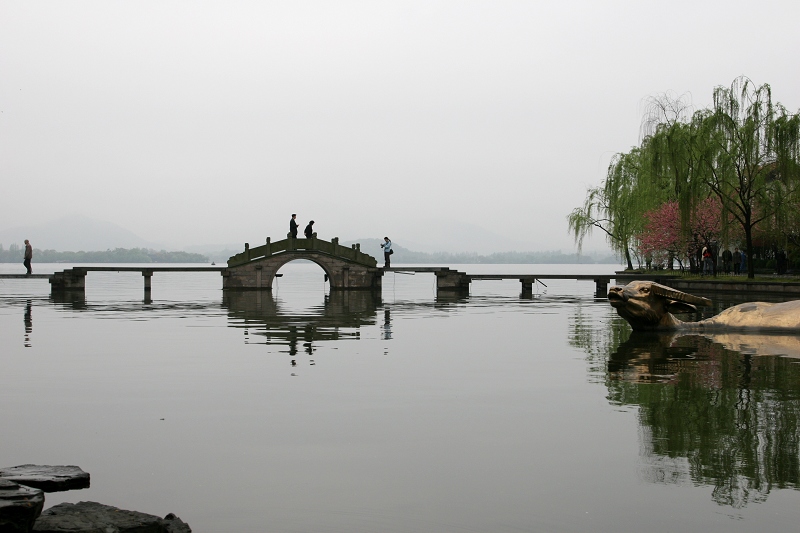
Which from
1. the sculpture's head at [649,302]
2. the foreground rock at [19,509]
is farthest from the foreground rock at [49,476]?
the sculpture's head at [649,302]

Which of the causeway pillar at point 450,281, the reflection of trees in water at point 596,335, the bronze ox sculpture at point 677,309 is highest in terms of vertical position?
the causeway pillar at point 450,281

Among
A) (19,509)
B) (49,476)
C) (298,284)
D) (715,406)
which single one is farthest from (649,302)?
(298,284)

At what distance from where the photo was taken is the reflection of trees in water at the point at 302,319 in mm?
17688

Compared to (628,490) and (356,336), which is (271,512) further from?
(356,336)

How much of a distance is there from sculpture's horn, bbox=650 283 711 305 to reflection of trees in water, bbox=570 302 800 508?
73cm

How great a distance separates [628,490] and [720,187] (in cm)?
3364

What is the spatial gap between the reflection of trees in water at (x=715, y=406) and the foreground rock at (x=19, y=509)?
166 inches

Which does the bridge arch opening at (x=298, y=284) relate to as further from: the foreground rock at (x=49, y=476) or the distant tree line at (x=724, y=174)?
the foreground rock at (x=49, y=476)

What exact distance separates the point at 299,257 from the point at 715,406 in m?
32.1

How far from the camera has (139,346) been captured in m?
16.0

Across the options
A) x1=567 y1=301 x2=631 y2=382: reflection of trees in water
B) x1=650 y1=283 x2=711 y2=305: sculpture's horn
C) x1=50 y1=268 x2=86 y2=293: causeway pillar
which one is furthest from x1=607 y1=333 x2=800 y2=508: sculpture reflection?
x1=50 y1=268 x2=86 y2=293: causeway pillar

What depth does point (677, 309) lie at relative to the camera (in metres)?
17.5

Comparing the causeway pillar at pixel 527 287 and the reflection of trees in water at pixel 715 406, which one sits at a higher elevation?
the causeway pillar at pixel 527 287

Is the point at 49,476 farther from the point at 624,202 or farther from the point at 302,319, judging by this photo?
the point at 624,202
